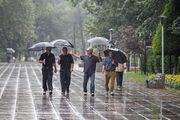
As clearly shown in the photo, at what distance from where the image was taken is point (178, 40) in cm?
2908

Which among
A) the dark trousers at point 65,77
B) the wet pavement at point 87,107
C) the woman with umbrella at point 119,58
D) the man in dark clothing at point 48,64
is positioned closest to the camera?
the wet pavement at point 87,107

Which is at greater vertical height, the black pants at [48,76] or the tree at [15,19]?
the tree at [15,19]

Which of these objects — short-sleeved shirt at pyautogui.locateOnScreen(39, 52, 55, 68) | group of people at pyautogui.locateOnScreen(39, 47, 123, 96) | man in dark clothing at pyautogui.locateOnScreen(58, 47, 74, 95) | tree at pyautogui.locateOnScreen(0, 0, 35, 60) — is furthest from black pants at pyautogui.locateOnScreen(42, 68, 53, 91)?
tree at pyautogui.locateOnScreen(0, 0, 35, 60)

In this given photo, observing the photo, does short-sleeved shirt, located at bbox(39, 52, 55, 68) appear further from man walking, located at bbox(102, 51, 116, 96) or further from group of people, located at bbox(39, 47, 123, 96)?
man walking, located at bbox(102, 51, 116, 96)

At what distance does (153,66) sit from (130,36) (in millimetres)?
4219

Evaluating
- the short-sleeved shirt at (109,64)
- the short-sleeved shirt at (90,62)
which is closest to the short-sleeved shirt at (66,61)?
the short-sleeved shirt at (90,62)

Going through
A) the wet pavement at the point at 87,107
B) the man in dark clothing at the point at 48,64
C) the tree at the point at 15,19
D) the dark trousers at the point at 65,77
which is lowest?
the wet pavement at the point at 87,107

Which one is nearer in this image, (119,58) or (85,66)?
(85,66)

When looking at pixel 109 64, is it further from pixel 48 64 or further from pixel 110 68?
pixel 48 64

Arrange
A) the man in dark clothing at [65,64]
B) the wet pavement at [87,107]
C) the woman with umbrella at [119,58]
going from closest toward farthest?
the wet pavement at [87,107], the man in dark clothing at [65,64], the woman with umbrella at [119,58]

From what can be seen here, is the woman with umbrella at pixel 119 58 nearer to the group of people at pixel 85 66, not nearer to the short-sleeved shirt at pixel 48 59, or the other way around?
the group of people at pixel 85 66

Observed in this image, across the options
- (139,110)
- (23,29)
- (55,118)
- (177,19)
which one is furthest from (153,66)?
(23,29)

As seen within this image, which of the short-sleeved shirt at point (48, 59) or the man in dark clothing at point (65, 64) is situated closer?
the short-sleeved shirt at point (48, 59)

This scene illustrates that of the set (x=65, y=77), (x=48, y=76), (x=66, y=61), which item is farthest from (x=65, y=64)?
(x=48, y=76)
